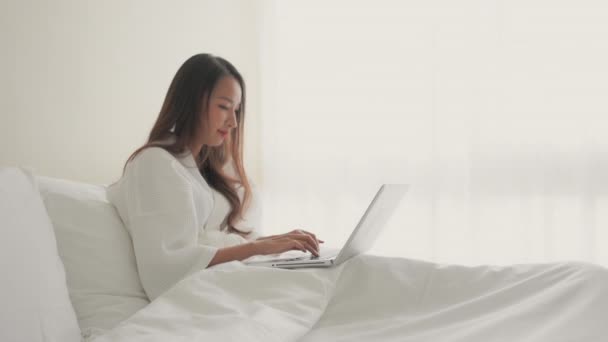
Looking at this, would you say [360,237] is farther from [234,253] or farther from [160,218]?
[160,218]

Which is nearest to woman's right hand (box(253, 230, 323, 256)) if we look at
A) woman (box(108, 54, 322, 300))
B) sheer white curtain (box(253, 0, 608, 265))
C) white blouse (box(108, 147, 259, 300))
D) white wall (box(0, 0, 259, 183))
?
woman (box(108, 54, 322, 300))

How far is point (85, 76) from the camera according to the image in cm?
222

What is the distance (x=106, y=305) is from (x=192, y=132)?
680 mm

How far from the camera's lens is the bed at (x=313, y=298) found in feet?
3.53

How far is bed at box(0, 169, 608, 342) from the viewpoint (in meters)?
1.08

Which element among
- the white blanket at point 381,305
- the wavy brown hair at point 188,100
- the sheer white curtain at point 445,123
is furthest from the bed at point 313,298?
the sheer white curtain at point 445,123

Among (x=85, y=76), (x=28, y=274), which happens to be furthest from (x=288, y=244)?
(x=85, y=76)

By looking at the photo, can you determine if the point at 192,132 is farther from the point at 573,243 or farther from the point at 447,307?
the point at 573,243

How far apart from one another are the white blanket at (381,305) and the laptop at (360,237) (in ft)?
0.11

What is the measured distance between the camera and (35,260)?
1.10 metres

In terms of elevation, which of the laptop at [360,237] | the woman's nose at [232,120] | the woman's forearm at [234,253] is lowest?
the woman's forearm at [234,253]

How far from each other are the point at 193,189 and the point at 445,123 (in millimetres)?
1702

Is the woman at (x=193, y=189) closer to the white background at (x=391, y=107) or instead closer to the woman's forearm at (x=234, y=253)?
the woman's forearm at (x=234, y=253)

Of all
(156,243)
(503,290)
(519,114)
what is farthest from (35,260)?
(519,114)
